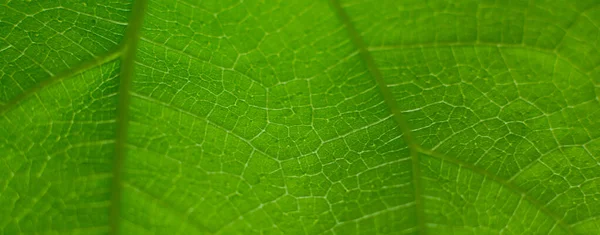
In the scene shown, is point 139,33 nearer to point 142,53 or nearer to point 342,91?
point 142,53

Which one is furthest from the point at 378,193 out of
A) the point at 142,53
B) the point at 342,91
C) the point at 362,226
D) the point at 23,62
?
the point at 23,62

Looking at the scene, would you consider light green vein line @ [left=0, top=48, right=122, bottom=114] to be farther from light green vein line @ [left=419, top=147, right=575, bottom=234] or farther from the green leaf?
light green vein line @ [left=419, top=147, right=575, bottom=234]

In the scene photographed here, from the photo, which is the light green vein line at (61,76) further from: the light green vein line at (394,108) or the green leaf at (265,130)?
the light green vein line at (394,108)

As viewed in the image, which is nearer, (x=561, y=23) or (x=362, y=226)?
(x=561, y=23)

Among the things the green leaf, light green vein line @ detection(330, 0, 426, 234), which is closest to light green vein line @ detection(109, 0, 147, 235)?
the green leaf

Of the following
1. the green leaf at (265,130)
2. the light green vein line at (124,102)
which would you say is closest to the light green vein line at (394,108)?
the green leaf at (265,130)

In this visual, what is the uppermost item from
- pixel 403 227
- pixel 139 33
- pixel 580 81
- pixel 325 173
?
pixel 139 33

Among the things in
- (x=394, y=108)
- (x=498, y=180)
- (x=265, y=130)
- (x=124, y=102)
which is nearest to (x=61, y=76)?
(x=124, y=102)
